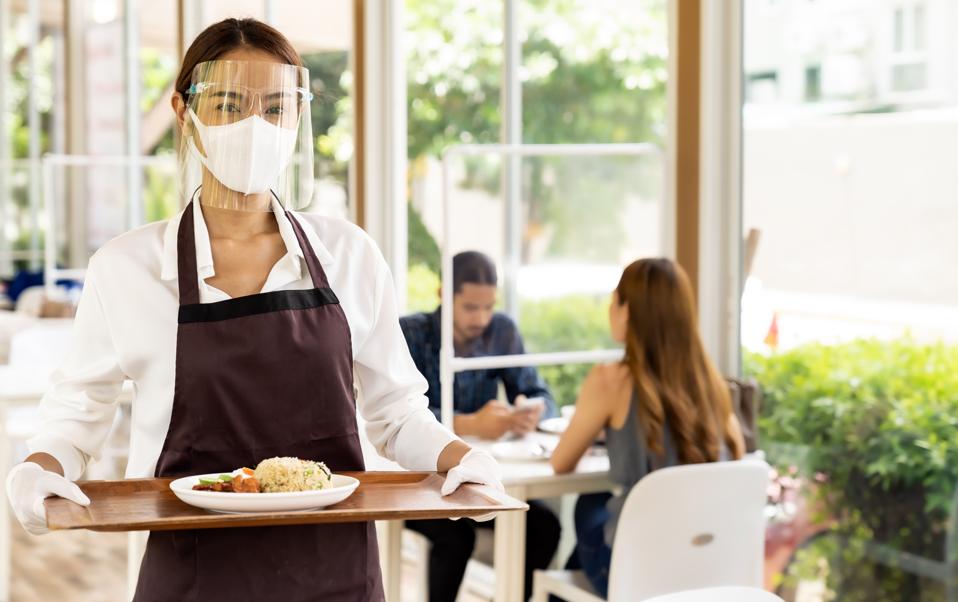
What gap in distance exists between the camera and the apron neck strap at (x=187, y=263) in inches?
59.1

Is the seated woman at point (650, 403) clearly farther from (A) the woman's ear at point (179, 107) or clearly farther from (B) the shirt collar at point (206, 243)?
(A) the woman's ear at point (179, 107)

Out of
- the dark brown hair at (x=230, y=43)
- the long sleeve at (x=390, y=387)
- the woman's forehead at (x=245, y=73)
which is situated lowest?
the long sleeve at (x=390, y=387)

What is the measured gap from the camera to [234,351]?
149 centimetres

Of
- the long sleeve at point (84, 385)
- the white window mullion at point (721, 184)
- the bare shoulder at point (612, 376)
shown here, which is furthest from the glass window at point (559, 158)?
the long sleeve at point (84, 385)

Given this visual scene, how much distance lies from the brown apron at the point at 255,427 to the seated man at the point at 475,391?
176cm

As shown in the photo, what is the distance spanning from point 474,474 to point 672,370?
1.36 metres

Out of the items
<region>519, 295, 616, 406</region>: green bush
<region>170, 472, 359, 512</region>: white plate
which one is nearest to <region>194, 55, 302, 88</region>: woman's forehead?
<region>170, 472, 359, 512</region>: white plate

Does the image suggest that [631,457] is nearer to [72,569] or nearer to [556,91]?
[556,91]

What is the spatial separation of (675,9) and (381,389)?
1.97 meters

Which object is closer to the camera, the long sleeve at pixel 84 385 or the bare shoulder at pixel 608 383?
the long sleeve at pixel 84 385

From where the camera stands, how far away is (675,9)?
326 cm

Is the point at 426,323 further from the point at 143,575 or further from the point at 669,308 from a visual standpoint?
the point at 143,575

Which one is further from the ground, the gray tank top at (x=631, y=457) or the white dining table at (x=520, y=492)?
the gray tank top at (x=631, y=457)


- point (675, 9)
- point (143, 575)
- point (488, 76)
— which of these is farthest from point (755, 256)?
point (143, 575)
